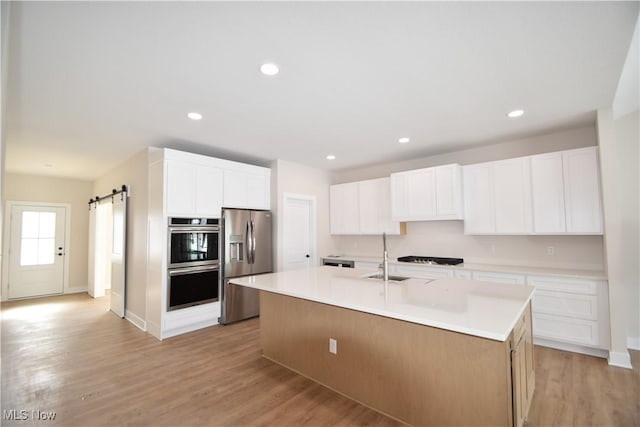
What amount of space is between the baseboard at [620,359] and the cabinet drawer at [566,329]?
0.49 feet

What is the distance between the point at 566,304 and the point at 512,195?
139 cm

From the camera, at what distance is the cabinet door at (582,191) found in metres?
3.27

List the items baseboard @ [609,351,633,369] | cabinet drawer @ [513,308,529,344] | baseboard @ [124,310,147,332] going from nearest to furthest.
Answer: cabinet drawer @ [513,308,529,344], baseboard @ [609,351,633,369], baseboard @ [124,310,147,332]

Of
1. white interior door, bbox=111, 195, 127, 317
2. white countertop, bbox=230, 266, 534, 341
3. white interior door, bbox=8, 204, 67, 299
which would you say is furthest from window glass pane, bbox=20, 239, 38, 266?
white countertop, bbox=230, 266, 534, 341

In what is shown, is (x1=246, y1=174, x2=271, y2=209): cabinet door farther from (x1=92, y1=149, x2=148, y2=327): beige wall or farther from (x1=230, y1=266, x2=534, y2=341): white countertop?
(x1=230, y1=266, x2=534, y2=341): white countertop

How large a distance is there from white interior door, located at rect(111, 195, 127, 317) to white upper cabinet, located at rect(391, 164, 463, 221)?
14.5 feet

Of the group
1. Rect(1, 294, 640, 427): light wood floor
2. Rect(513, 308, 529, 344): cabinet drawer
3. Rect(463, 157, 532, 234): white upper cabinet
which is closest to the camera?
Rect(513, 308, 529, 344): cabinet drawer

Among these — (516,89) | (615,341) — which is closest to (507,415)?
(615,341)

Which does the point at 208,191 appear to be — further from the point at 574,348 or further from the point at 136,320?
the point at 574,348

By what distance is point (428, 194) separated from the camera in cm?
453

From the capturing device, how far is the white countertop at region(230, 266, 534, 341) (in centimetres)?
A: 162

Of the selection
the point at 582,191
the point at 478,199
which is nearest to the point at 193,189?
the point at 478,199

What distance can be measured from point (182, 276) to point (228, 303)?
31.1 inches

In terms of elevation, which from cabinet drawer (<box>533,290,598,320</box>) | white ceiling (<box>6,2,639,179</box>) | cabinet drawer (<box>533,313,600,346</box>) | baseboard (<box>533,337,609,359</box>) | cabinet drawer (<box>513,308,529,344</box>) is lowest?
baseboard (<box>533,337,609,359</box>)
